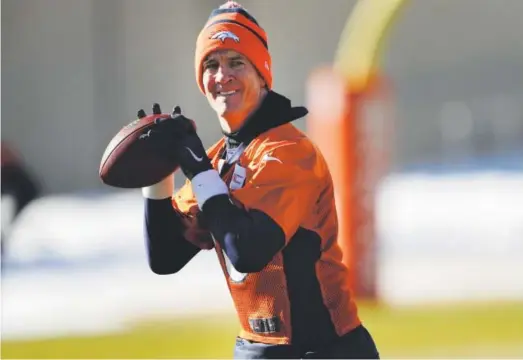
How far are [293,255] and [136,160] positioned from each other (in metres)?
0.53

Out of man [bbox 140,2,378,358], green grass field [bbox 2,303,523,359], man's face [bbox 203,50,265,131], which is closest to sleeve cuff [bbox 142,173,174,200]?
man [bbox 140,2,378,358]

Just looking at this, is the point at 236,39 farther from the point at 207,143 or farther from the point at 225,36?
the point at 207,143

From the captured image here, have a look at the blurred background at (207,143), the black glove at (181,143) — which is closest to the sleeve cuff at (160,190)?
the black glove at (181,143)

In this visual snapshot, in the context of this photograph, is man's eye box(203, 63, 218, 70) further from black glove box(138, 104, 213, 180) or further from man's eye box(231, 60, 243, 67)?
black glove box(138, 104, 213, 180)

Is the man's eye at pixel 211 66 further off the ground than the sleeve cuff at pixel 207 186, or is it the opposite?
the man's eye at pixel 211 66

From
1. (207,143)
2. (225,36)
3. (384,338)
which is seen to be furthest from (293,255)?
(207,143)

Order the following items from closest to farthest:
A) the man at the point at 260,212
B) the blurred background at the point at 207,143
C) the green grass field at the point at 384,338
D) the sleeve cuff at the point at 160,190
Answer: the man at the point at 260,212, the sleeve cuff at the point at 160,190, the green grass field at the point at 384,338, the blurred background at the point at 207,143

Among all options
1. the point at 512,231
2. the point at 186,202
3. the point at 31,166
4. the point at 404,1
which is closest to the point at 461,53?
the point at 512,231

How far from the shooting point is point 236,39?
3.02 meters

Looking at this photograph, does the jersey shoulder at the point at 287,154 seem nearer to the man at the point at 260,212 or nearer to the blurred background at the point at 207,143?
the man at the point at 260,212

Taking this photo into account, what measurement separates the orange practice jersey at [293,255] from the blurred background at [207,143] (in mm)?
4557

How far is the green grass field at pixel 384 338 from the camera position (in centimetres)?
623

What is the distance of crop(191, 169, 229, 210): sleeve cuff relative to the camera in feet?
9.17

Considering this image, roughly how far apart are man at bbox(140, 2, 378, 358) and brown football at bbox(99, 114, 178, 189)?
0.18ft
